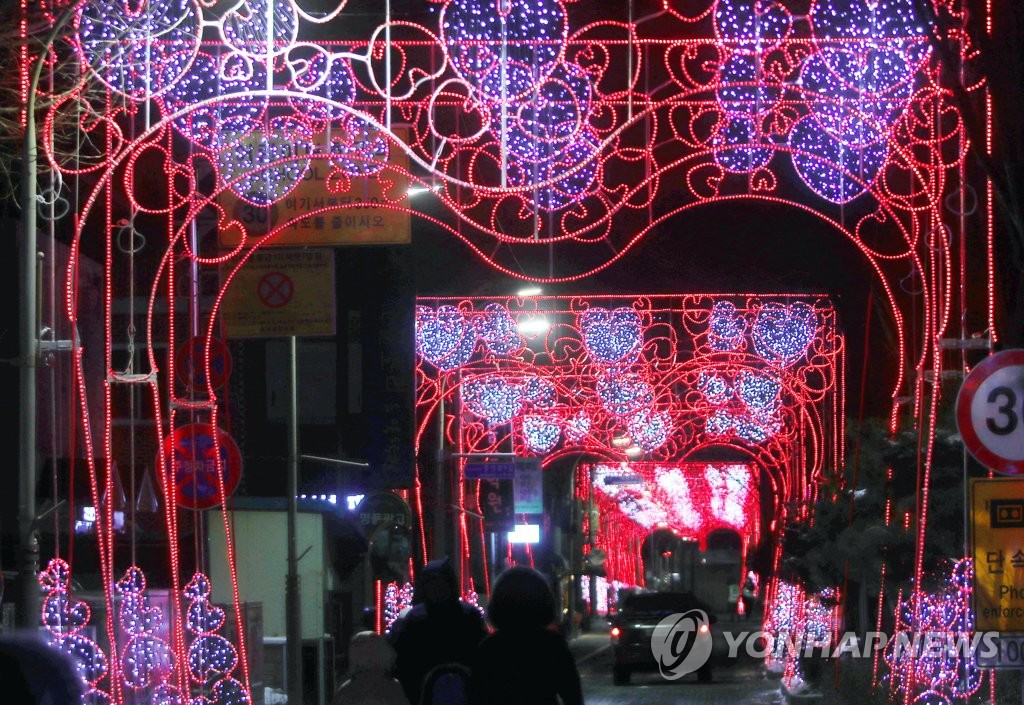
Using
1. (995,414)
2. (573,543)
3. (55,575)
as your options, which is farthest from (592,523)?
(995,414)

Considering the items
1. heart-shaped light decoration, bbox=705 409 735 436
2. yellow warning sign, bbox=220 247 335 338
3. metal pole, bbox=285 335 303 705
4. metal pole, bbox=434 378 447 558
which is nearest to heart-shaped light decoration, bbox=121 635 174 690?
yellow warning sign, bbox=220 247 335 338

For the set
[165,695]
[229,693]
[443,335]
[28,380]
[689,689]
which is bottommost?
[689,689]

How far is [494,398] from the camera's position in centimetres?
3259

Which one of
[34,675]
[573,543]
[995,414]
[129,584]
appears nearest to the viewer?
[34,675]

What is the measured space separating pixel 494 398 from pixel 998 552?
22824 millimetres

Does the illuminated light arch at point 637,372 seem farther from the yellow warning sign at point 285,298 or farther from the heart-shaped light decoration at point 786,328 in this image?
the yellow warning sign at point 285,298

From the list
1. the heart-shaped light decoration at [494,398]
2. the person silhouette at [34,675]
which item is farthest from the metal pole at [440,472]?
the person silhouette at [34,675]

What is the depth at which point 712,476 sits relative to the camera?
69188 millimetres

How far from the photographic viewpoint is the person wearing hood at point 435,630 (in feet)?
31.0

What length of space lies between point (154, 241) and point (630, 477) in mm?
37409

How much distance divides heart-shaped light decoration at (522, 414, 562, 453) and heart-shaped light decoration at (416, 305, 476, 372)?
7.23 metres

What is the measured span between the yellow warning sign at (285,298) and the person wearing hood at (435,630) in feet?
33.5

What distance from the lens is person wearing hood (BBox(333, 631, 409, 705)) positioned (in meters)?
12.6

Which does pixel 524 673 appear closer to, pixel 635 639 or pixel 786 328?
pixel 786 328
